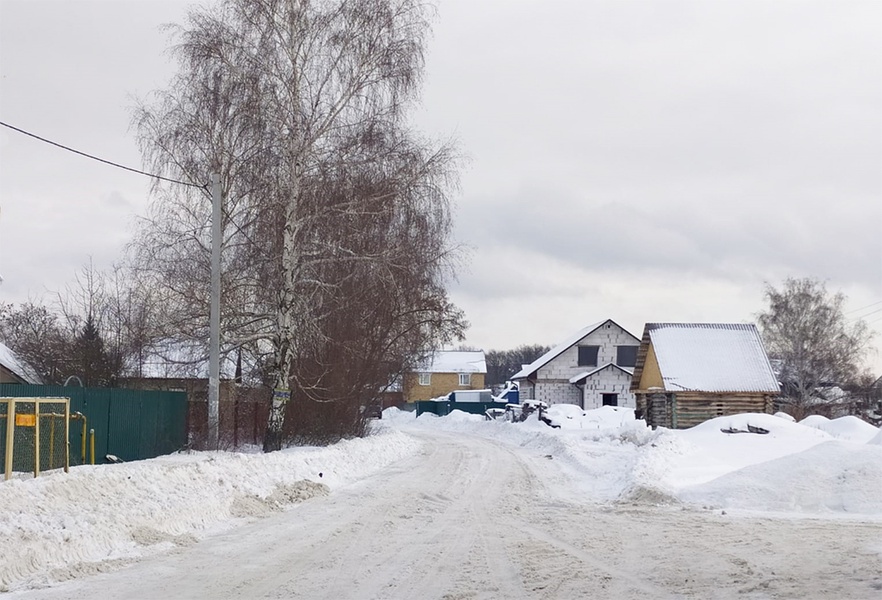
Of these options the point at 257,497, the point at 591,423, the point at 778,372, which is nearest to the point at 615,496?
the point at 257,497

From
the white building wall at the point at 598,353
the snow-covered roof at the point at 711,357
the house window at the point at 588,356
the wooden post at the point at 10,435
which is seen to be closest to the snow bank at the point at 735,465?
the snow-covered roof at the point at 711,357

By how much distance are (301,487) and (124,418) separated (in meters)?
5.30

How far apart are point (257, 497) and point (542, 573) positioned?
7.73 meters

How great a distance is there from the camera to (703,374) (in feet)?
134

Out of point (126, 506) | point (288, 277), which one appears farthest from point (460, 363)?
point (126, 506)

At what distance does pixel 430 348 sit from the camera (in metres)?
36.8

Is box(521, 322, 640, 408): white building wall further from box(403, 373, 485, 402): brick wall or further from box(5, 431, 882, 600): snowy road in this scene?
box(5, 431, 882, 600): snowy road

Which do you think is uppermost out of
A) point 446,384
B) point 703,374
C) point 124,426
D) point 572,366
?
point 572,366

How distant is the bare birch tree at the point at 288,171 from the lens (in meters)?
23.4

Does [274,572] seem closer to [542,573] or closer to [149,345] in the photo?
[542,573]

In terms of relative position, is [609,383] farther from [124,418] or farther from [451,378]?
[124,418]

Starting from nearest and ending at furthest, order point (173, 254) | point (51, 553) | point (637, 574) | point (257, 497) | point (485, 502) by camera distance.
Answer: point (637, 574)
point (51, 553)
point (257, 497)
point (485, 502)
point (173, 254)

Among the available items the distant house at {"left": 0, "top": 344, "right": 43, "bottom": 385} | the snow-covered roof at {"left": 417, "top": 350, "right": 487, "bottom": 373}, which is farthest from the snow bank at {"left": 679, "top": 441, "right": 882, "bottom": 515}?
the snow-covered roof at {"left": 417, "top": 350, "right": 487, "bottom": 373}

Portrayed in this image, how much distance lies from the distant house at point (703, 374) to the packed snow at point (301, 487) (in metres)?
9.02
